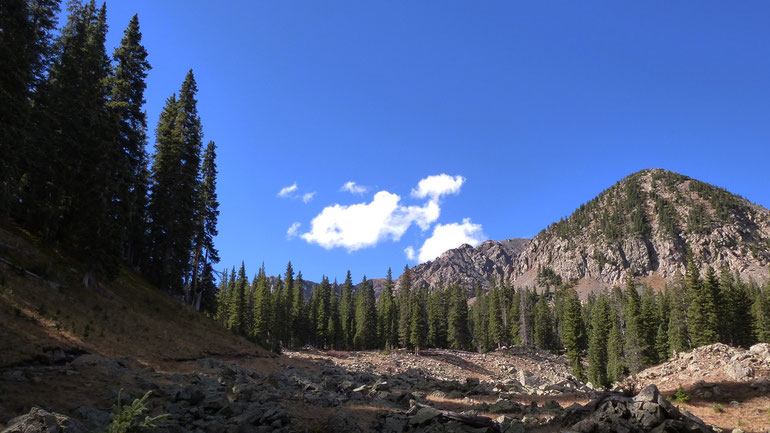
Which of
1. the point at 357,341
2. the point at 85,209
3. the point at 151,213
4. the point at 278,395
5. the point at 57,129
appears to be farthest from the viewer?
the point at 357,341

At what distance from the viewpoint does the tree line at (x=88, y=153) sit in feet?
63.6

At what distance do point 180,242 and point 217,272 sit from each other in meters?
7.52

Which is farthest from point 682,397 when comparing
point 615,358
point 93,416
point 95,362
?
point 615,358

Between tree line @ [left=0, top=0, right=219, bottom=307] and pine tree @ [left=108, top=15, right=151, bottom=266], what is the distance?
83 millimetres

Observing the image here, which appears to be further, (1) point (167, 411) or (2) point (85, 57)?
(2) point (85, 57)

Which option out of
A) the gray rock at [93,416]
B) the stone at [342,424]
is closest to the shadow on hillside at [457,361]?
the stone at [342,424]

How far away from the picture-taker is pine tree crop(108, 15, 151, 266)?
87.2 ft

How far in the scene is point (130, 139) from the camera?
97.7 feet

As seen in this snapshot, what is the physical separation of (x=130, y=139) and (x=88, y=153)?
577cm

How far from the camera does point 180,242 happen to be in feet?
118

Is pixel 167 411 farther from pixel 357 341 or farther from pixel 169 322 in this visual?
pixel 357 341

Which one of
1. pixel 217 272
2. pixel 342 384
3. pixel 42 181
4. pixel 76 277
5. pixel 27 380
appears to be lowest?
pixel 342 384

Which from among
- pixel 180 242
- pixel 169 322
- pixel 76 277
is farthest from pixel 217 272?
pixel 76 277

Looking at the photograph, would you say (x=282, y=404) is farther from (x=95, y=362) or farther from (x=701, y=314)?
(x=701, y=314)
